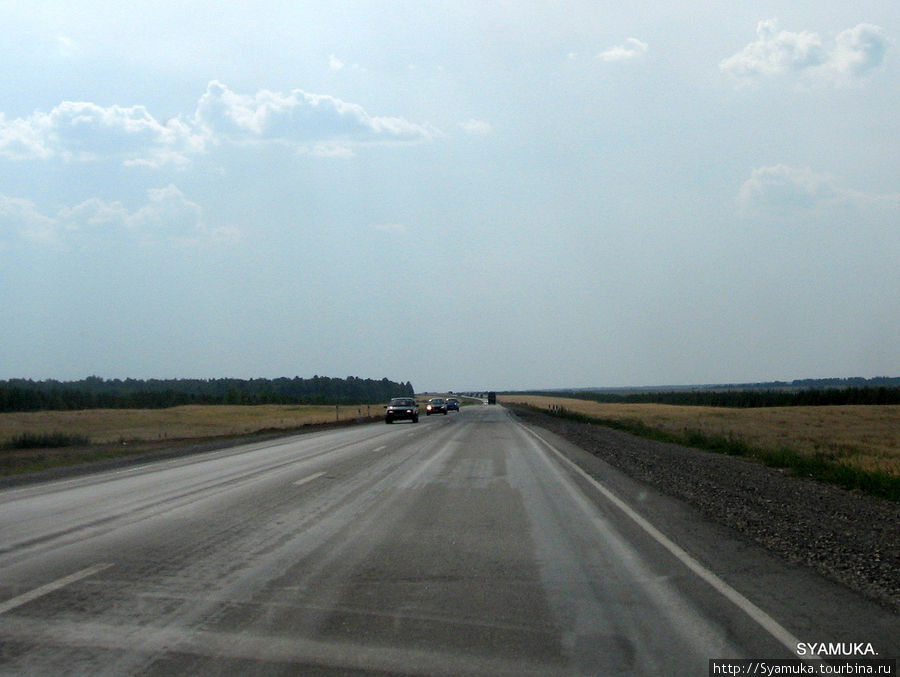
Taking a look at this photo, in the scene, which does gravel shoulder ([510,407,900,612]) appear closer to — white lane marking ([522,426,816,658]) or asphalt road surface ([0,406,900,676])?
asphalt road surface ([0,406,900,676])

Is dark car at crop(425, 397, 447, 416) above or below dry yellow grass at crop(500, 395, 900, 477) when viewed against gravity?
above

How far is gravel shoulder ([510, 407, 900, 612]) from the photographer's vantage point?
Result: 8.65 metres

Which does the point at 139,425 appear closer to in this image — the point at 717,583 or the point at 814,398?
the point at 717,583

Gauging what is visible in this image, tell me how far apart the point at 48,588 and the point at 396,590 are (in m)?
3.03

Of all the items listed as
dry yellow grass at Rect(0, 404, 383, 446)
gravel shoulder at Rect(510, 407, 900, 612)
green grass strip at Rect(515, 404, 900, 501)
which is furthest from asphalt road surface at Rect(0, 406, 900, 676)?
dry yellow grass at Rect(0, 404, 383, 446)

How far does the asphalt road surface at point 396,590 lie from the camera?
224 inches

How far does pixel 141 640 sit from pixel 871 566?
22.6 feet

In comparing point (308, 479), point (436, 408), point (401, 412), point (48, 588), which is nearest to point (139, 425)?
point (436, 408)

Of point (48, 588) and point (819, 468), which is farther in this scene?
point (819, 468)

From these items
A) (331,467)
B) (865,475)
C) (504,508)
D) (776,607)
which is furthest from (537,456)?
(776,607)

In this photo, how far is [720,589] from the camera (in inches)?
298

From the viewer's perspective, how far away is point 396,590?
7570mm

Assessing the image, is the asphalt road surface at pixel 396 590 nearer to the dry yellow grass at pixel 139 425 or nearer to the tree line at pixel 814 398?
the dry yellow grass at pixel 139 425

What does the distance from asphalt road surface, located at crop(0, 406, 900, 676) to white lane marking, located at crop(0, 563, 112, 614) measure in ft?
0.12
